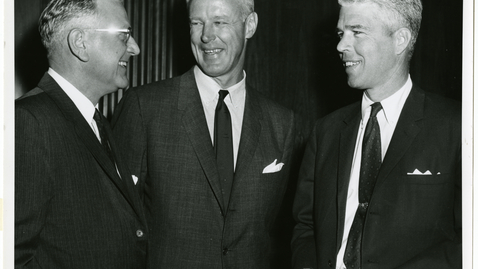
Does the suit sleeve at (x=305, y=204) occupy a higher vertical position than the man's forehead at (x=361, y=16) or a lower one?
lower

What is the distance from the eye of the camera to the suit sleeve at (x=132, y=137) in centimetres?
230

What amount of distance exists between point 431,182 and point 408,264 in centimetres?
30

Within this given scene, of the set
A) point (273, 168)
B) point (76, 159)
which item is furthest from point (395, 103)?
point (76, 159)

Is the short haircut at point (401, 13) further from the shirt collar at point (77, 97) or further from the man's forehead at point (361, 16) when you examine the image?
the shirt collar at point (77, 97)

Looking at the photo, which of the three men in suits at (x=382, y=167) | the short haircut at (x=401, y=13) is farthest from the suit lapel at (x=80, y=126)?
the short haircut at (x=401, y=13)

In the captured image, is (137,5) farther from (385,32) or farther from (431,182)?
(431,182)

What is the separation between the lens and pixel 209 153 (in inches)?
91.1

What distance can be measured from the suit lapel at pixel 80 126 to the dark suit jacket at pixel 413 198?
845mm

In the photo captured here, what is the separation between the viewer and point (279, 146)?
2.50 metres

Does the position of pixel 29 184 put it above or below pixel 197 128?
below

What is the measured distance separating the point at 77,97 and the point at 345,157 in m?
1.06

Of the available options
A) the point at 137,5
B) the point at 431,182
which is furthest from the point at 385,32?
the point at 137,5

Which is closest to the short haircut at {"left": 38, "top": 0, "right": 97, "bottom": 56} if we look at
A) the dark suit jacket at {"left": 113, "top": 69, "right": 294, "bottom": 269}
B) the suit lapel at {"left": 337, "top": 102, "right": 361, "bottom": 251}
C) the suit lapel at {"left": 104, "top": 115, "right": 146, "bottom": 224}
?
the suit lapel at {"left": 104, "top": 115, "right": 146, "bottom": 224}

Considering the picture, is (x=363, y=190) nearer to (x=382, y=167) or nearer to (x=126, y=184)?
(x=382, y=167)
